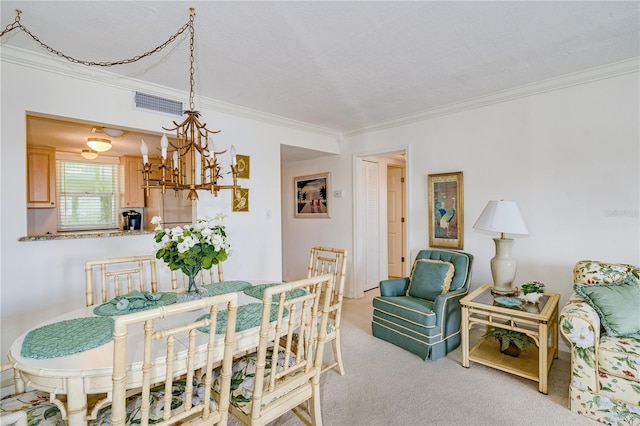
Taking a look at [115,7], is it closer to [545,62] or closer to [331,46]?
[331,46]

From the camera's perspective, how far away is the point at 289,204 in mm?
5594

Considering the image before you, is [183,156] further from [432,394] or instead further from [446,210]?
[446,210]

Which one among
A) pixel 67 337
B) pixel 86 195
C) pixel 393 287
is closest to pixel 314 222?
pixel 393 287

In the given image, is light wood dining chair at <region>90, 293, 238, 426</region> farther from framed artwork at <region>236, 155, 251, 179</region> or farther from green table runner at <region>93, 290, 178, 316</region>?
framed artwork at <region>236, 155, 251, 179</region>

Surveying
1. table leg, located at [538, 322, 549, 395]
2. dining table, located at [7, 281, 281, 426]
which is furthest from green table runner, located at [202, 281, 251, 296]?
table leg, located at [538, 322, 549, 395]

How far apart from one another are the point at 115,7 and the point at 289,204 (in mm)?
4002

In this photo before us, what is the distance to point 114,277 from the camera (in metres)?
2.08

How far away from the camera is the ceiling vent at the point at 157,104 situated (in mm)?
2824

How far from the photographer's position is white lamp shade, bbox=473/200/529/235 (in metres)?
2.56

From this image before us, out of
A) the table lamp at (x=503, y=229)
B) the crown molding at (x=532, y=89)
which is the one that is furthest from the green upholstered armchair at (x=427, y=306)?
the crown molding at (x=532, y=89)

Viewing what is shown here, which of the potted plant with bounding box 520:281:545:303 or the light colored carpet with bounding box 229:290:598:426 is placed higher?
the potted plant with bounding box 520:281:545:303

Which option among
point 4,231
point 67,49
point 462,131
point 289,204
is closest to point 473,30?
point 462,131

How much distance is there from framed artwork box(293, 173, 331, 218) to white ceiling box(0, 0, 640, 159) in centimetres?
196

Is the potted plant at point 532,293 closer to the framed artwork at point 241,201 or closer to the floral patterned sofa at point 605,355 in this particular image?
the floral patterned sofa at point 605,355
